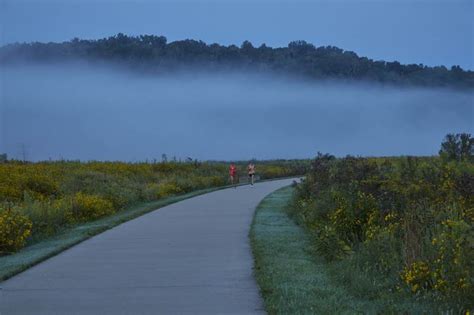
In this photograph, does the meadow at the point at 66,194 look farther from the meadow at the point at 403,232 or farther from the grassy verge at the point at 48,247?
the meadow at the point at 403,232

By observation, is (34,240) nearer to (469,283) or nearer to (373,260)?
(373,260)

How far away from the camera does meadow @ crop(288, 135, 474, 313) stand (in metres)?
9.03

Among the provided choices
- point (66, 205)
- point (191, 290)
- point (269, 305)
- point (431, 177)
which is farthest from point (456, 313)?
point (66, 205)

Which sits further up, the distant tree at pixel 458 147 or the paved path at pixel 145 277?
the distant tree at pixel 458 147

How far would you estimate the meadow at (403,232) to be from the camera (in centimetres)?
903

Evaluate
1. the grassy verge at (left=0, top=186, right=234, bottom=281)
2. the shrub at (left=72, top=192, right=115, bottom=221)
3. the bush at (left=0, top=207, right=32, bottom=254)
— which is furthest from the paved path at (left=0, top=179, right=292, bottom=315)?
the shrub at (left=72, top=192, right=115, bottom=221)

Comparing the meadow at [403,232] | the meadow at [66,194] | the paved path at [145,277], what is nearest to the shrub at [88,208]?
the meadow at [66,194]

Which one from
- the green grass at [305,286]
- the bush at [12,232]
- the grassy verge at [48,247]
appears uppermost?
the bush at [12,232]

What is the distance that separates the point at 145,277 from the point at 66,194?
18013 mm

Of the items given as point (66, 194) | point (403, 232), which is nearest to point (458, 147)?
point (403, 232)

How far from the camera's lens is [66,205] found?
22766mm

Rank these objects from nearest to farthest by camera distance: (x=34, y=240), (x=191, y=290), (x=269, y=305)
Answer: (x=269, y=305)
(x=191, y=290)
(x=34, y=240)

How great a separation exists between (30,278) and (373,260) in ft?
17.0

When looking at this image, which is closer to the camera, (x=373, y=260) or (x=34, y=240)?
(x=373, y=260)
